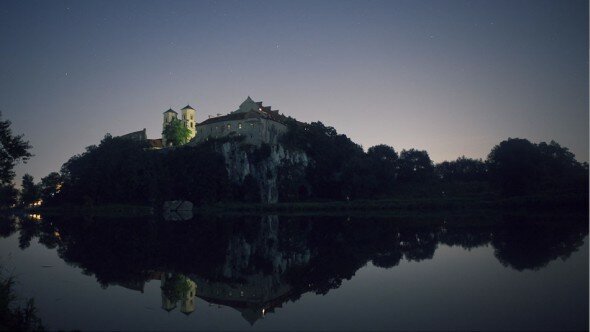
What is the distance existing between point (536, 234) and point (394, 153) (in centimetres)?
11053

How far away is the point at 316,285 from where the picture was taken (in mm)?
14055

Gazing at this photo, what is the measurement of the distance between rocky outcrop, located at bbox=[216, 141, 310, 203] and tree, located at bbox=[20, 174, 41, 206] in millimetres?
114294

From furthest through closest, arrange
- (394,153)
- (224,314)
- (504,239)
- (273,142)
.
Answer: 1. (394,153)
2. (273,142)
3. (504,239)
4. (224,314)

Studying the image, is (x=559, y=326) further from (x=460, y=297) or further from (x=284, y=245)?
(x=284, y=245)

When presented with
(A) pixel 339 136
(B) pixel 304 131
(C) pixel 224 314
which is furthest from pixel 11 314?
(A) pixel 339 136

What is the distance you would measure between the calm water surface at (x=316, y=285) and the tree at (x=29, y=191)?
163573mm

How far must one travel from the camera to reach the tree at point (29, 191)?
156 meters

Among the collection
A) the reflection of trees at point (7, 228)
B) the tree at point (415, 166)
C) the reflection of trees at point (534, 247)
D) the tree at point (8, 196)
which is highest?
the tree at point (415, 166)

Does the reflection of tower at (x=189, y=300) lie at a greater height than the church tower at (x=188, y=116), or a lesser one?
lesser

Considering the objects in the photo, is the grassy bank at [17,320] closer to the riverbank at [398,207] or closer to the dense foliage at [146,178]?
the riverbank at [398,207]

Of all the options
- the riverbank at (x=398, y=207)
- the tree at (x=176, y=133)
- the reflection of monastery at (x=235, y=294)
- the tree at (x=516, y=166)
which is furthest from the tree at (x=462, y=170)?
the reflection of monastery at (x=235, y=294)

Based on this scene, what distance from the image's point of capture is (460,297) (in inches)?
468

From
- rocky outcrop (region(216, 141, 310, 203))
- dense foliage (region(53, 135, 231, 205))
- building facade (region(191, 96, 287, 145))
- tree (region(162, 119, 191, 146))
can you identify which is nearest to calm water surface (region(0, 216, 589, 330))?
dense foliage (region(53, 135, 231, 205))

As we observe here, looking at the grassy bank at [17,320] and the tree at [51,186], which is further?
the tree at [51,186]
